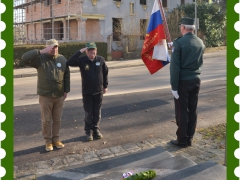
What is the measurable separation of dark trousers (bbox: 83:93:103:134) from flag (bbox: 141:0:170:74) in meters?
1.32

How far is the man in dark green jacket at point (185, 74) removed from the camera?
18.3 feet

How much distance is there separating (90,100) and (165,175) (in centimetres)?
268

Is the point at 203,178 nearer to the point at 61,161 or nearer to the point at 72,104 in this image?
the point at 61,161

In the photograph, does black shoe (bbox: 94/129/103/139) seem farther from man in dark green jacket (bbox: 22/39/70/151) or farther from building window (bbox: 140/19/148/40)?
building window (bbox: 140/19/148/40)

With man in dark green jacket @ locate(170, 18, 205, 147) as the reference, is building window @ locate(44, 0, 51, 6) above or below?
above

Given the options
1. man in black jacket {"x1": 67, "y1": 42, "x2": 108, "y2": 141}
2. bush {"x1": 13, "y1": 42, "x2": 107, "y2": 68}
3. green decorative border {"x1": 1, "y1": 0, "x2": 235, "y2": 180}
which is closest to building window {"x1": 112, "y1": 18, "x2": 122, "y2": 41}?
bush {"x1": 13, "y1": 42, "x2": 107, "y2": 68}

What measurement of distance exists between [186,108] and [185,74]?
619 mm

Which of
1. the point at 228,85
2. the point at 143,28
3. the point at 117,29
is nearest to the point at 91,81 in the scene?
the point at 228,85

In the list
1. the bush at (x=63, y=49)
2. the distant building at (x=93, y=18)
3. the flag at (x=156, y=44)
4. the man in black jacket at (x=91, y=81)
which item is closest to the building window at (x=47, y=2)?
the distant building at (x=93, y=18)

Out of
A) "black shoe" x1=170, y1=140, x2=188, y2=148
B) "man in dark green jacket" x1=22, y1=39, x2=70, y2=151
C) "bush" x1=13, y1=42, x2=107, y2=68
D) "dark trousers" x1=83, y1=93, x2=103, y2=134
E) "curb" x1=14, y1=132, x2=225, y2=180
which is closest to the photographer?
"curb" x1=14, y1=132, x2=225, y2=180

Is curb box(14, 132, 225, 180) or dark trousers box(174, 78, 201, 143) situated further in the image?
dark trousers box(174, 78, 201, 143)

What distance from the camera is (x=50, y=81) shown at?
5.57 metres

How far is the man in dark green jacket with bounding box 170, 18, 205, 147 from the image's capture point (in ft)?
18.3

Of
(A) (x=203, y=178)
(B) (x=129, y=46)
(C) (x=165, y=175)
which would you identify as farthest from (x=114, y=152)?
(B) (x=129, y=46)
